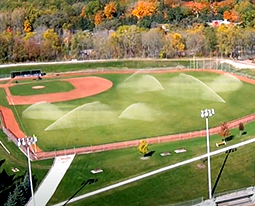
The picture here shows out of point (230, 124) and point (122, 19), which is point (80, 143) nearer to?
point (230, 124)

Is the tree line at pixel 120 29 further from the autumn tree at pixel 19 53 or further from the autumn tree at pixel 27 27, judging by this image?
the autumn tree at pixel 27 27

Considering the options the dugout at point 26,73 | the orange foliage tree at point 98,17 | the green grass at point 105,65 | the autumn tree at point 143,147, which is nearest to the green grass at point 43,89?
the dugout at point 26,73

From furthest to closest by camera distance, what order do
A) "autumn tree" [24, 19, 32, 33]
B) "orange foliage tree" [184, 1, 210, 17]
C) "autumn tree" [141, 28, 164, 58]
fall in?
"orange foliage tree" [184, 1, 210, 17]
"autumn tree" [24, 19, 32, 33]
"autumn tree" [141, 28, 164, 58]

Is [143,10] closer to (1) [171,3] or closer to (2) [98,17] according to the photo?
(2) [98,17]

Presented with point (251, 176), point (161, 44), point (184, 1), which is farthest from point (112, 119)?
point (184, 1)

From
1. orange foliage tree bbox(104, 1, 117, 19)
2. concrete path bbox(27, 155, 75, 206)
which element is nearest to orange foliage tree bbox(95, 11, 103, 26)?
orange foliage tree bbox(104, 1, 117, 19)

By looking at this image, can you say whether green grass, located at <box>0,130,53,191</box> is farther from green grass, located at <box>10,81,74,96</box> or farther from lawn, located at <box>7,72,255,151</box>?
green grass, located at <box>10,81,74,96</box>
